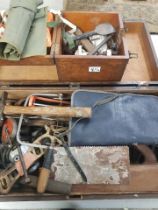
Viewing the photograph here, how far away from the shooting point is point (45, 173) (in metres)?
0.81

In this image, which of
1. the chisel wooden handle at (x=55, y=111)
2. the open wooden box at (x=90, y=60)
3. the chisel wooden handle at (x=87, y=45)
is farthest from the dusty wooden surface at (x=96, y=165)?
the chisel wooden handle at (x=87, y=45)

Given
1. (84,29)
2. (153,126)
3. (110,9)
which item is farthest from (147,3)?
(153,126)

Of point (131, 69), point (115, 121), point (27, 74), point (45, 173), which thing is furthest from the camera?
point (131, 69)

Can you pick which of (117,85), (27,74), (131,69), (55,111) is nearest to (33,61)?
(27,74)

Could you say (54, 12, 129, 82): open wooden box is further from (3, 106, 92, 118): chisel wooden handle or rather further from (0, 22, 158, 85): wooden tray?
(3, 106, 92, 118): chisel wooden handle

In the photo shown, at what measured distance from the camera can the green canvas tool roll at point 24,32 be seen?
0.89 meters

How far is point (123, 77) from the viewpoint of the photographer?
1149 millimetres

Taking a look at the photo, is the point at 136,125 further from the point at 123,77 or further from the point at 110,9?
the point at 110,9

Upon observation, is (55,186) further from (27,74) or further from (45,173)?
(27,74)

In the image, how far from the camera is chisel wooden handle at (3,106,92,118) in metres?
0.89

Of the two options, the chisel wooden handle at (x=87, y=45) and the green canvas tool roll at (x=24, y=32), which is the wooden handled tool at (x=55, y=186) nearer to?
the green canvas tool roll at (x=24, y=32)

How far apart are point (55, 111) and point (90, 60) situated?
0.24m

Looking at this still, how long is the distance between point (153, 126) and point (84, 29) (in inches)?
22.7

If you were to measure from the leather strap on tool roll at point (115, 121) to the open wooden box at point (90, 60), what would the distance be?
0.09 metres
